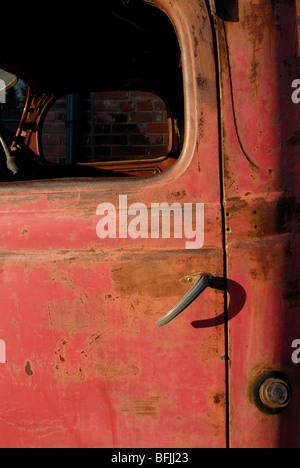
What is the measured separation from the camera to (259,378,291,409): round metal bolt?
89cm

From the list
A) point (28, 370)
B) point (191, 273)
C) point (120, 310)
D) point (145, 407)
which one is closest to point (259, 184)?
point (191, 273)

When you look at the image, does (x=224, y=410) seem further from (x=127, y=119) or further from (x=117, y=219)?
(x=127, y=119)

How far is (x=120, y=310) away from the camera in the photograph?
3.05 feet

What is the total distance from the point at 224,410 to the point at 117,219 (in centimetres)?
58

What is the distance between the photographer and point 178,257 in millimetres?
916

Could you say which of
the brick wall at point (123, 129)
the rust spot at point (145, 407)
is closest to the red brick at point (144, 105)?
the brick wall at point (123, 129)

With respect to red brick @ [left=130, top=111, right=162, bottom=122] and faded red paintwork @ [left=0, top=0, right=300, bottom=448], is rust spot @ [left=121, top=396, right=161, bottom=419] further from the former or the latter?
red brick @ [left=130, top=111, right=162, bottom=122]

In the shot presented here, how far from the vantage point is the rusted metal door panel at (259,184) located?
0.90 meters

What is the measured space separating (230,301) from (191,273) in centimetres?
12

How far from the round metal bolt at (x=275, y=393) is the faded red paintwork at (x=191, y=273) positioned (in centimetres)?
4

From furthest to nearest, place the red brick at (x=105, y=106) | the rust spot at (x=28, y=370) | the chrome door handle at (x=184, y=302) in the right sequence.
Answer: the red brick at (x=105, y=106) < the rust spot at (x=28, y=370) < the chrome door handle at (x=184, y=302)

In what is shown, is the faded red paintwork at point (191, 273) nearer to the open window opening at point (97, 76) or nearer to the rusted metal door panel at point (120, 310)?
the rusted metal door panel at point (120, 310)

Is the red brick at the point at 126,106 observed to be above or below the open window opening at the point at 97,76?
above

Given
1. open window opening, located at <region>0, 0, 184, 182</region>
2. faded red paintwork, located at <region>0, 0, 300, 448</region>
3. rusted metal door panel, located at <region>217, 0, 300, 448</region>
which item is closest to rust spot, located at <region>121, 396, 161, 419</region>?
faded red paintwork, located at <region>0, 0, 300, 448</region>
